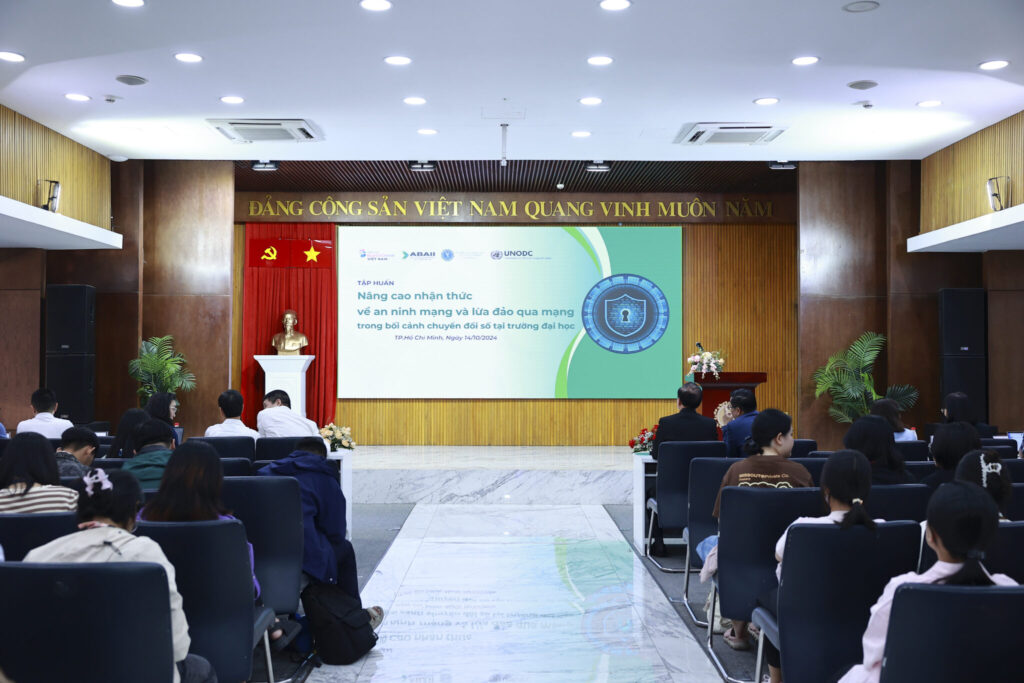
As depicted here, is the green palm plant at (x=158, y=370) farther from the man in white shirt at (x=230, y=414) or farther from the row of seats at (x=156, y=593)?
the row of seats at (x=156, y=593)

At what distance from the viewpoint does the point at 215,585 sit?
9.62 ft

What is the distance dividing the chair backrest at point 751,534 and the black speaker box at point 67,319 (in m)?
7.95

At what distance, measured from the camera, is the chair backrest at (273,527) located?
3781mm

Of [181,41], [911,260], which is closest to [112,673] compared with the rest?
[181,41]

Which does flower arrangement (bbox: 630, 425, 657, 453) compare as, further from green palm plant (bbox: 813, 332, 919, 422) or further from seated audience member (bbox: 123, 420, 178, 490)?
green palm plant (bbox: 813, 332, 919, 422)

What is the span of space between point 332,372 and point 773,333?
20.9 feet

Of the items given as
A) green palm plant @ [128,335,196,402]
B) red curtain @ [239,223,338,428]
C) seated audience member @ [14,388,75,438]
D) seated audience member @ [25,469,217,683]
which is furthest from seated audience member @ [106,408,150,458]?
red curtain @ [239,223,338,428]

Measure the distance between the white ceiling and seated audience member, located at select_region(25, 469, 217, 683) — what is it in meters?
4.02

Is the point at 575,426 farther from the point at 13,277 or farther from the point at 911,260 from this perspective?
the point at 13,277

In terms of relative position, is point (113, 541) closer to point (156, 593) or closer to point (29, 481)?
point (156, 593)

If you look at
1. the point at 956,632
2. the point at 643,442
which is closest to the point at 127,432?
the point at 643,442

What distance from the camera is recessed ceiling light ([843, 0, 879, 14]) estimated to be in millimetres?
5637

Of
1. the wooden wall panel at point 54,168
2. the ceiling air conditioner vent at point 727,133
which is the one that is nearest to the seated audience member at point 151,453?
the wooden wall panel at point 54,168

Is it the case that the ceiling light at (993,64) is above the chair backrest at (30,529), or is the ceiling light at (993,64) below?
above
